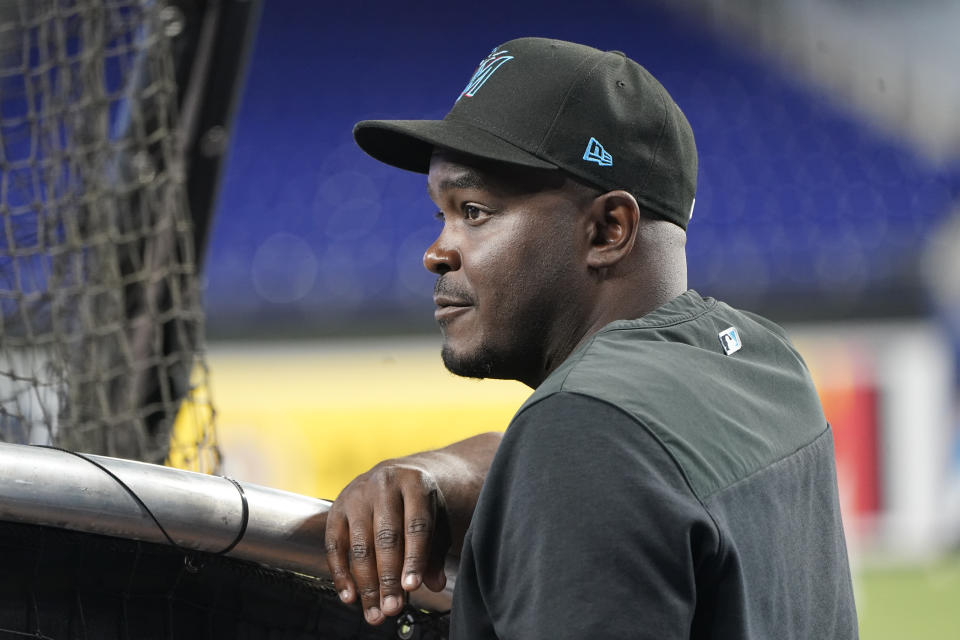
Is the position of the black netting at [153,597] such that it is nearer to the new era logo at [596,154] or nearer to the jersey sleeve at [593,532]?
the jersey sleeve at [593,532]

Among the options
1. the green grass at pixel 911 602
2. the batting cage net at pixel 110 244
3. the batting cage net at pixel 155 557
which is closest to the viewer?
the batting cage net at pixel 155 557

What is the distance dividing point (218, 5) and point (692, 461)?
1.55m

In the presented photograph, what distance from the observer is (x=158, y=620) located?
1.14 metres

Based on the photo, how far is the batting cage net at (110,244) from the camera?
7.02 ft

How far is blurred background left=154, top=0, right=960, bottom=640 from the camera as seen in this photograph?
23.0ft

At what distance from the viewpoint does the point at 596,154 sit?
1.20 meters

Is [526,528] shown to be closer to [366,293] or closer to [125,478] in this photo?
[125,478]

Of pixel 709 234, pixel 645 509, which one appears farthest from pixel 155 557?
pixel 709 234

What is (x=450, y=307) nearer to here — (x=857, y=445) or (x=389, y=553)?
(x=389, y=553)

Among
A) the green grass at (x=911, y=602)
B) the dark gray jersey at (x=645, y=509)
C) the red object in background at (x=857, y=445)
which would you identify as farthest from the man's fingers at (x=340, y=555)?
the red object in background at (x=857, y=445)

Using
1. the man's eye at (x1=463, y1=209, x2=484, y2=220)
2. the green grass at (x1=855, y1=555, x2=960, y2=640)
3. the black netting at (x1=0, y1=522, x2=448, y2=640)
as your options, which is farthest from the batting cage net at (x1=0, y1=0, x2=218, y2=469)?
the green grass at (x1=855, y1=555, x2=960, y2=640)

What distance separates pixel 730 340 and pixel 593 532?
357 millimetres

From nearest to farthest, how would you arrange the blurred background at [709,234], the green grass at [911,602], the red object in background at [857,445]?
the green grass at [911,602], the blurred background at [709,234], the red object in background at [857,445]

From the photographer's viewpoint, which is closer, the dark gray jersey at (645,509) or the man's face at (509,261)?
the dark gray jersey at (645,509)
